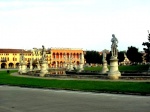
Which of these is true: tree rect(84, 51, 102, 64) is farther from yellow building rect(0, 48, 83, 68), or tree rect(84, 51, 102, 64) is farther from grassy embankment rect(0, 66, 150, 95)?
grassy embankment rect(0, 66, 150, 95)

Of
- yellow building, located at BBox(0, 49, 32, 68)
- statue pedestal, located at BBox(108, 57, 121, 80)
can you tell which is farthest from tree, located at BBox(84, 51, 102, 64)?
statue pedestal, located at BBox(108, 57, 121, 80)

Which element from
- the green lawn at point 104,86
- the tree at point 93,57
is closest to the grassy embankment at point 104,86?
the green lawn at point 104,86

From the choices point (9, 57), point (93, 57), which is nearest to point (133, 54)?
point (93, 57)

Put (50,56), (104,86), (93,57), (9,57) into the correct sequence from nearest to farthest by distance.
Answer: (104,86), (93,57), (9,57), (50,56)

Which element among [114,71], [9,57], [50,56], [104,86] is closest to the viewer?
[104,86]

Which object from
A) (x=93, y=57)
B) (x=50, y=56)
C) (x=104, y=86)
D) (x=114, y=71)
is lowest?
(x=104, y=86)

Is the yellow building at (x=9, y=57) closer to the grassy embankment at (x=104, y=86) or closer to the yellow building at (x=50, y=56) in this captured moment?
the yellow building at (x=50, y=56)

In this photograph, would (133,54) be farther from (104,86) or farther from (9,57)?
(104,86)

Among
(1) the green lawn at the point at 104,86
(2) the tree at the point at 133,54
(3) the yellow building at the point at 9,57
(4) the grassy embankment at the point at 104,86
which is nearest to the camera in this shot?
(4) the grassy embankment at the point at 104,86

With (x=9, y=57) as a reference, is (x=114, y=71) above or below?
below

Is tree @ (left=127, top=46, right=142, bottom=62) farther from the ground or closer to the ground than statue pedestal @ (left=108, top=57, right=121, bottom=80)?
farther from the ground

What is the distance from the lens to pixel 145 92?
22453 millimetres

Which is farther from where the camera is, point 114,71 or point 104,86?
point 114,71

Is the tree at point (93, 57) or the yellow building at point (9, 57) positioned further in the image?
the yellow building at point (9, 57)
